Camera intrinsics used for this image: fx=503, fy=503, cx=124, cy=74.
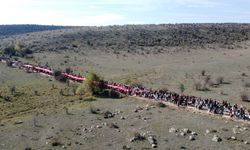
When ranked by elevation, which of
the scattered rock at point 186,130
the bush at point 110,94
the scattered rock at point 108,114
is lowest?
the bush at point 110,94

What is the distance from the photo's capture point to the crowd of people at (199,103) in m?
49.8

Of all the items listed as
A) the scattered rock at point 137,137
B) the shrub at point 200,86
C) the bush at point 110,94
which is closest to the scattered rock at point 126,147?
the scattered rock at point 137,137

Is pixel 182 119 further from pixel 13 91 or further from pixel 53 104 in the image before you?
pixel 13 91

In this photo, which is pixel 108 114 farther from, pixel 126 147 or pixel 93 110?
pixel 126 147

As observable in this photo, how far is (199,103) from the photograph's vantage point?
180ft

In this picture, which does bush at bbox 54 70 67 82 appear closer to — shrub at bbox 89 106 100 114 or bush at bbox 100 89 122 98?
bush at bbox 100 89 122 98

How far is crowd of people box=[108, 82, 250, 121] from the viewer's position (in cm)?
4975

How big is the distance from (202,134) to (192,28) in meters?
133

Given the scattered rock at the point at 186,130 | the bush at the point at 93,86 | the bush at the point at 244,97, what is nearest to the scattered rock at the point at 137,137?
the scattered rock at the point at 186,130

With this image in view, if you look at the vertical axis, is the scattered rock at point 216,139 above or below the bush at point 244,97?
above

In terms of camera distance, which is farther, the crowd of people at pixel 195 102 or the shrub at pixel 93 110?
the shrub at pixel 93 110

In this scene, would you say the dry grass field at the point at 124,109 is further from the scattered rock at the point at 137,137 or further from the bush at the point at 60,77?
the bush at the point at 60,77

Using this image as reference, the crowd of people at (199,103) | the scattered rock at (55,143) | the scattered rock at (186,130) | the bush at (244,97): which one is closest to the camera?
the scattered rock at (55,143)

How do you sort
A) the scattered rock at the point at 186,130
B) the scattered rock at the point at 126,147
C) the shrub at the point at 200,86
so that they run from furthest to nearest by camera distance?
1. the shrub at the point at 200,86
2. the scattered rock at the point at 186,130
3. the scattered rock at the point at 126,147
